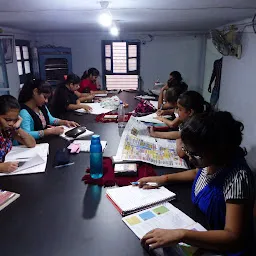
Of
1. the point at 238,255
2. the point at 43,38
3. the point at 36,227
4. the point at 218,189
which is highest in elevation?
the point at 43,38

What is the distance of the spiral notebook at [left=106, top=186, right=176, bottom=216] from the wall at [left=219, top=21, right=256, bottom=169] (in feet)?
7.77

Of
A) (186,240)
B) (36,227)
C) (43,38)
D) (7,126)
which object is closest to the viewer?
(186,240)

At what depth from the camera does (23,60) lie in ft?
19.2

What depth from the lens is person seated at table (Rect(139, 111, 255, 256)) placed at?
2.65ft

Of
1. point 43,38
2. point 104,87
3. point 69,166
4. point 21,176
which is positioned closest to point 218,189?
point 69,166

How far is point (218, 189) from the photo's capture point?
939 millimetres

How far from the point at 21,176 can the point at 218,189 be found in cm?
95

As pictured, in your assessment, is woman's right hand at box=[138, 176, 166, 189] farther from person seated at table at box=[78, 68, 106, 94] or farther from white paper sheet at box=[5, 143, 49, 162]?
person seated at table at box=[78, 68, 106, 94]

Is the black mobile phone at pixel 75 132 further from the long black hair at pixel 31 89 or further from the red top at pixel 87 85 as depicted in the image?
the red top at pixel 87 85

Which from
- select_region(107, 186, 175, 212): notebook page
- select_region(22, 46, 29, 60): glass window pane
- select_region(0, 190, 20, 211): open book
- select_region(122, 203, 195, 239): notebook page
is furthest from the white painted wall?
select_region(0, 190, 20, 211): open book

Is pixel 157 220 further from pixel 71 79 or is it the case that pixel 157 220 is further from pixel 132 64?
pixel 132 64

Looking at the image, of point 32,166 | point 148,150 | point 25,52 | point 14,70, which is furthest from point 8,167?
point 25,52

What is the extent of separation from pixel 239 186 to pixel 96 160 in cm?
68

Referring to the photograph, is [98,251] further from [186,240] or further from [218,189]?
[218,189]
